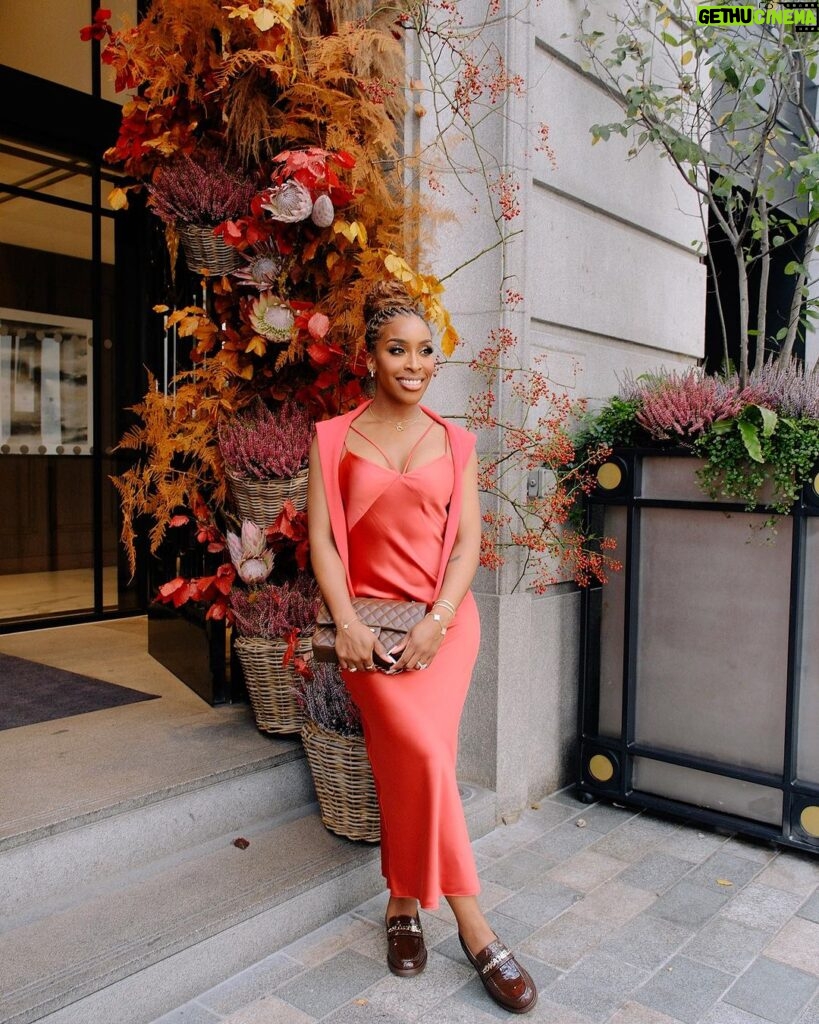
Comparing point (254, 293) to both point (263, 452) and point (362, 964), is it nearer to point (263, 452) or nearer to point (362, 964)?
point (263, 452)

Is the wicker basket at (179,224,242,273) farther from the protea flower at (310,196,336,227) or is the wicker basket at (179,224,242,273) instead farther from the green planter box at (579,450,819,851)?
the green planter box at (579,450,819,851)

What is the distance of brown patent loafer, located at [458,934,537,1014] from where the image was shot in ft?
8.61

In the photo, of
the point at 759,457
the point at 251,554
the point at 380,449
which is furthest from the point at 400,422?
the point at 759,457

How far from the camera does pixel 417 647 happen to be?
2645mm

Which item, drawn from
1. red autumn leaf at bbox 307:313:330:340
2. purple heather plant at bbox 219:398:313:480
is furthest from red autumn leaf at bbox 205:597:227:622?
red autumn leaf at bbox 307:313:330:340

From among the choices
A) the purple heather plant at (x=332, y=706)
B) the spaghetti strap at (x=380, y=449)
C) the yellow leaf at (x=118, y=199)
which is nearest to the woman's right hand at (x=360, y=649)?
the spaghetti strap at (x=380, y=449)

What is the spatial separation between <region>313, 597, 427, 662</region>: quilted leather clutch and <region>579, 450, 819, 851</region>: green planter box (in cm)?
174

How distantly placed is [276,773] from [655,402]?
7.36 feet

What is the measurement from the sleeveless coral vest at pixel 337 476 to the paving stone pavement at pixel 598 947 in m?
1.19

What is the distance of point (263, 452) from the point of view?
3.73m

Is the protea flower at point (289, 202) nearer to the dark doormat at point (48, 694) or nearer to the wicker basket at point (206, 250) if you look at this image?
the wicker basket at point (206, 250)

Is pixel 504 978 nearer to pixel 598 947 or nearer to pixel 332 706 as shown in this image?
pixel 598 947

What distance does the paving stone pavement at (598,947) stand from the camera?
265cm

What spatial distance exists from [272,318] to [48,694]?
7.27 feet
